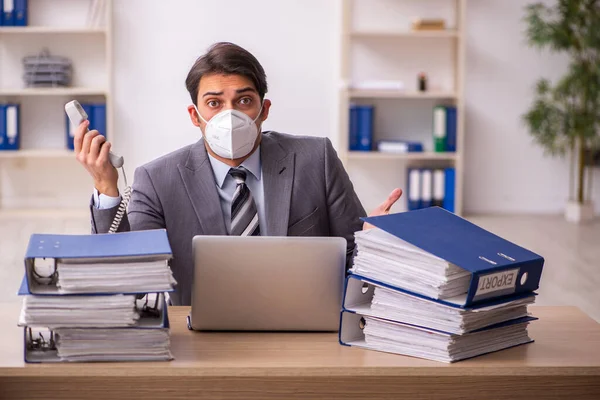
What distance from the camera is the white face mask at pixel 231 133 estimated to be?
7.57 feet

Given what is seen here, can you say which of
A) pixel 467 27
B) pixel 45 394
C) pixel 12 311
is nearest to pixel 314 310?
pixel 45 394

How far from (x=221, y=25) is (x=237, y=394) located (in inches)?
215

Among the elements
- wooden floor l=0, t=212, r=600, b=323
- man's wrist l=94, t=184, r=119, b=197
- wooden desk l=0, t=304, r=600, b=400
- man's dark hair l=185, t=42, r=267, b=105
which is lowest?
wooden floor l=0, t=212, r=600, b=323

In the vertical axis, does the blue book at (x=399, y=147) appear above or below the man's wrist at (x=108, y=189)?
above

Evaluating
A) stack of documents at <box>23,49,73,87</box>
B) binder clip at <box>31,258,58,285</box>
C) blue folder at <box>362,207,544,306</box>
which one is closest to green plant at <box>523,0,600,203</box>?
stack of documents at <box>23,49,73,87</box>

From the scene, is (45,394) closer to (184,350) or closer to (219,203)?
(184,350)

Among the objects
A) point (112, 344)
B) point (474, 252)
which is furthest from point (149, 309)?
point (474, 252)

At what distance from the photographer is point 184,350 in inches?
66.0

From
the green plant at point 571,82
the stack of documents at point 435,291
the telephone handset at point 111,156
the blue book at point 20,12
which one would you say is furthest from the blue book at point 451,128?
the stack of documents at point 435,291

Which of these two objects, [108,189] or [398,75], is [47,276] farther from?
[398,75]

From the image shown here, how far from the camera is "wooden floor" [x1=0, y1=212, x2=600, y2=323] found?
14.8 feet

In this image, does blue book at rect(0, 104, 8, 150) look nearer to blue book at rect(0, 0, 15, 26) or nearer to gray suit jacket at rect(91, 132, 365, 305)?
blue book at rect(0, 0, 15, 26)

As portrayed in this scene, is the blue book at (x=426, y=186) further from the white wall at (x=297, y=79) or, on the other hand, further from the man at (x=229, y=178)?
the man at (x=229, y=178)

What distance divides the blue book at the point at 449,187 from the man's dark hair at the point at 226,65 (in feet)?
14.9
